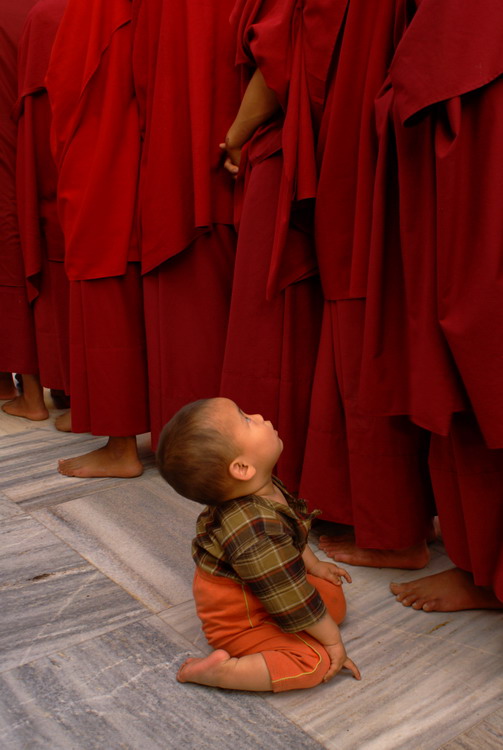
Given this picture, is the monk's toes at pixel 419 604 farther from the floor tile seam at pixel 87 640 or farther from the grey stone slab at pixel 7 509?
the grey stone slab at pixel 7 509

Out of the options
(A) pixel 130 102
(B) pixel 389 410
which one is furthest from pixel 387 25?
(A) pixel 130 102

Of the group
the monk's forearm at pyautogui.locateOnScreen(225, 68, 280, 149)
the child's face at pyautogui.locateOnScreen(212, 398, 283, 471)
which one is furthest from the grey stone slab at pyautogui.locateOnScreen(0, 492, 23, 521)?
the monk's forearm at pyautogui.locateOnScreen(225, 68, 280, 149)

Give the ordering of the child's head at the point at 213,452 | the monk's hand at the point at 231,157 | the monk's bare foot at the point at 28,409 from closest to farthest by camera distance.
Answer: the child's head at the point at 213,452 < the monk's hand at the point at 231,157 < the monk's bare foot at the point at 28,409

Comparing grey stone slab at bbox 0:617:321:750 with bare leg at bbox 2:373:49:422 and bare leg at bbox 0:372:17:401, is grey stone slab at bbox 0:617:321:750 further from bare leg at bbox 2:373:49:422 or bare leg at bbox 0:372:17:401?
bare leg at bbox 0:372:17:401

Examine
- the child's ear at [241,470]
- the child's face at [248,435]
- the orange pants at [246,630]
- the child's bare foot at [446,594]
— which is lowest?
the child's bare foot at [446,594]

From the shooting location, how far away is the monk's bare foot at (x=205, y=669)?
1.38 meters

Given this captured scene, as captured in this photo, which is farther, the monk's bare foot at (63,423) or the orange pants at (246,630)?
the monk's bare foot at (63,423)

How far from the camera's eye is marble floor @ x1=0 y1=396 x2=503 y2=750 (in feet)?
4.22

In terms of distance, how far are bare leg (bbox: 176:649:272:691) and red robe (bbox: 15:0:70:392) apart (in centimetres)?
169

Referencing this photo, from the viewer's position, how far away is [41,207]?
9.41 feet

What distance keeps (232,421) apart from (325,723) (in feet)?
1.79

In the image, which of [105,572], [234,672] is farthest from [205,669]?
[105,572]

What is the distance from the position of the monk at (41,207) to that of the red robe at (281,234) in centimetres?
102

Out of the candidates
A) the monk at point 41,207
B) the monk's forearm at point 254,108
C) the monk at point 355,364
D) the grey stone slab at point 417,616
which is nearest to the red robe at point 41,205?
the monk at point 41,207
